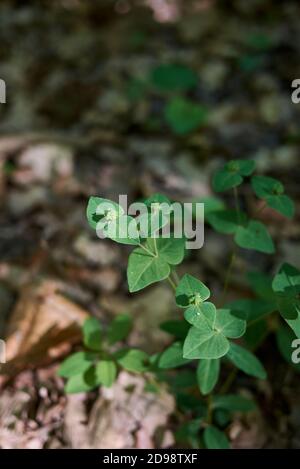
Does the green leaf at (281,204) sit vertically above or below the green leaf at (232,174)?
below

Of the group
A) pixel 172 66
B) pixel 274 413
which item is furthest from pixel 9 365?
pixel 172 66

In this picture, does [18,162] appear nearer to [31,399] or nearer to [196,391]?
[31,399]

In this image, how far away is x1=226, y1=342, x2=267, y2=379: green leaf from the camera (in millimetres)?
1466

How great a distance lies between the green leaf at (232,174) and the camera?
143 centimetres

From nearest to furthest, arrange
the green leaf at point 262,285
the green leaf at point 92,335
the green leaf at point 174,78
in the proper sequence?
the green leaf at point 92,335 < the green leaf at point 262,285 < the green leaf at point 174,78

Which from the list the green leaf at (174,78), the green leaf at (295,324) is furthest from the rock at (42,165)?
the green leaf at (295,324)

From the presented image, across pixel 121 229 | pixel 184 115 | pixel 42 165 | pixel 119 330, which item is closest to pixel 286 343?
pixel 119 330

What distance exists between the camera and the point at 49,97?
9.80ft

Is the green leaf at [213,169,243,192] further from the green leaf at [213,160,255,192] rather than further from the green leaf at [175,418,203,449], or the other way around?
the green leaf at [175,418,203,449]

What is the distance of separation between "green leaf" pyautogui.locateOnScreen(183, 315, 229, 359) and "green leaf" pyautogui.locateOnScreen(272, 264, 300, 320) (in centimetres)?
18

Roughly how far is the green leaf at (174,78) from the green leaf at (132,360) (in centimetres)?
185

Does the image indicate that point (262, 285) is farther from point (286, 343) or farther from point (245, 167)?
point (245, 167)

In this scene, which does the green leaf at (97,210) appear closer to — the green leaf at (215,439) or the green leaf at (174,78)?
the green leaf at (215,439)

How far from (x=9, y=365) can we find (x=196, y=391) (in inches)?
25.1
